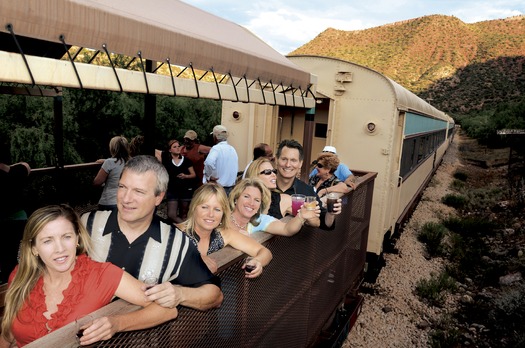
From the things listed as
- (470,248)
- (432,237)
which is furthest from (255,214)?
(470,248)

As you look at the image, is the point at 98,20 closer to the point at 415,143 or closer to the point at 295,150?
the point at 295,150

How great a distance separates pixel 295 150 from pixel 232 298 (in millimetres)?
1633

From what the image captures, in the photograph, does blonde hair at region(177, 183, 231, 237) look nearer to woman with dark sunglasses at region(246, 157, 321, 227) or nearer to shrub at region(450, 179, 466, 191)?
woman with dark sunglasses at region(246, 157, 321, 227)

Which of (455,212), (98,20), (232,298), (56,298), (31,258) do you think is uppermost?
(98,20)

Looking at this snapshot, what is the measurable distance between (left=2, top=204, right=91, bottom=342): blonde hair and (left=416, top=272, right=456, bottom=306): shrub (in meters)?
6.47

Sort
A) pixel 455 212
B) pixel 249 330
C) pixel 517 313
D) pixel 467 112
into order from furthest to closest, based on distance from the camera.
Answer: pixel 467 112
pixel 455 212
pixel 517 313
pixel 249 330

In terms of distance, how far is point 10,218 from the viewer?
10.9 ft

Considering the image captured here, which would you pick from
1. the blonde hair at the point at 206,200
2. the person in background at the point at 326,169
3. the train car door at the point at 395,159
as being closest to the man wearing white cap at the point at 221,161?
the person in background at the point at 326,169

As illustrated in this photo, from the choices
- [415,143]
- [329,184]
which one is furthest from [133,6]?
[415,143]

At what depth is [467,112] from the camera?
2315 inches

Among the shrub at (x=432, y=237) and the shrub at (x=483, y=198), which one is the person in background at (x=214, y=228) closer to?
the shrub at (x=432, y=237)

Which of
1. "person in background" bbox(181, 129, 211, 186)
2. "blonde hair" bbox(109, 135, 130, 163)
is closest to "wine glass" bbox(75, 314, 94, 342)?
"blonde hair" bbox(109, 135, 130, 163)

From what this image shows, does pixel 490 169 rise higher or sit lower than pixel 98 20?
lower

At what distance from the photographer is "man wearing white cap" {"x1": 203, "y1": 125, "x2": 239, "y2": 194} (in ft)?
19.0
